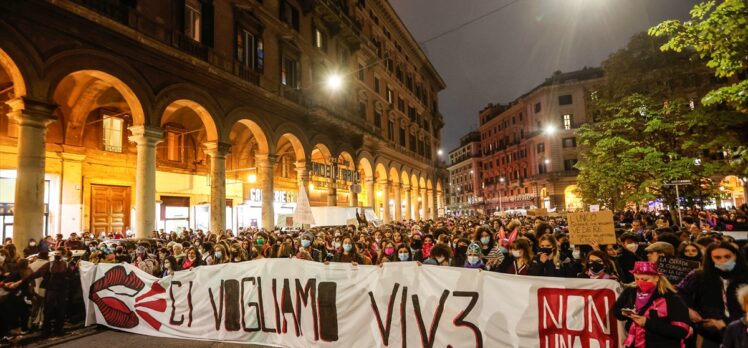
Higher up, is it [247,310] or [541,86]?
[541,86]

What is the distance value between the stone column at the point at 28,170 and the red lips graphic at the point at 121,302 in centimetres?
532

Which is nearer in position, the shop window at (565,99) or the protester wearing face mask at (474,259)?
the protester wearing face mask at (474,259)

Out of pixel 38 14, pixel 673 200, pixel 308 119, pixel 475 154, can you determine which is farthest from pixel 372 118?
pixel 475 154

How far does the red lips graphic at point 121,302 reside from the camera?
7648 mm

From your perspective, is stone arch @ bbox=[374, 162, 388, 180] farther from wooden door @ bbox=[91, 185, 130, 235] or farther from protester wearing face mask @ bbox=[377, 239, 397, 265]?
protester wearing face mask @ bbox=[377, 239, 397, 265]

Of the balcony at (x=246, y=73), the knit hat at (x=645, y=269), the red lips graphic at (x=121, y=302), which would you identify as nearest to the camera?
the knit hat at (x=645, y=269)

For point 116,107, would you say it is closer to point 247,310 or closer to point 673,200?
point 247,310

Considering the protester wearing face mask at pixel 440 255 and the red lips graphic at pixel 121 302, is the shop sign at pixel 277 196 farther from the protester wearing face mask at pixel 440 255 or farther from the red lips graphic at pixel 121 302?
the protester wearing face mask at pixel 440 255

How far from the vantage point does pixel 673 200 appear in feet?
59.1

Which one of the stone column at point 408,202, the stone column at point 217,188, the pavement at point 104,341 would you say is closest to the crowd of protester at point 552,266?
the pavement at point 104,341

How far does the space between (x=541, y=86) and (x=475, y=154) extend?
114ft

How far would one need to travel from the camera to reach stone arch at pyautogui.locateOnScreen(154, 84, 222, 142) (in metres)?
15.8

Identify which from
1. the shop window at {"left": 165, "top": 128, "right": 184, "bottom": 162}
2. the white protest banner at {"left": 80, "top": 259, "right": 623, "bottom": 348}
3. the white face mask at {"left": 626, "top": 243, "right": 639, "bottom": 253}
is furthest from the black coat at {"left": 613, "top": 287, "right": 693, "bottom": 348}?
the shop window at {"left": 165, "top": 128, "right": 184, "bottom": 162}

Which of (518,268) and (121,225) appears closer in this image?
(518,268)
